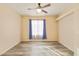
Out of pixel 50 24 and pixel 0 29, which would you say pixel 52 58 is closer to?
pixel 0 29

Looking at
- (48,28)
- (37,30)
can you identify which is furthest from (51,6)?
(48,28)

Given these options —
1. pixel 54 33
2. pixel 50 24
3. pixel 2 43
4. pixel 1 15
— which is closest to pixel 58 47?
pixel 54 33

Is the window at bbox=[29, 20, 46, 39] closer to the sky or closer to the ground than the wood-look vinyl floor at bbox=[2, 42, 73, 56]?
closer to the sky

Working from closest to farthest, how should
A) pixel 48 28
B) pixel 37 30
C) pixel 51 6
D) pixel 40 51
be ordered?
pixel 51 6
pixel 40 51
pixel 37 30
pixel 48 28

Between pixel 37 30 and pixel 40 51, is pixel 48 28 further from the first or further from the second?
pixel 40 51

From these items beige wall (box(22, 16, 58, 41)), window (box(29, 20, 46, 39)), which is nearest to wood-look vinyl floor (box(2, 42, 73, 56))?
window (box(29, 20, 46, 39))

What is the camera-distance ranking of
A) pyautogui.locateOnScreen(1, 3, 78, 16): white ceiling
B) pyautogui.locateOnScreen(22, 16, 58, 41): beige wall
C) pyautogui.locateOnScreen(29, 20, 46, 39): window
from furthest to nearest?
pyautogui.locateOnScreen(22, 16, 58, 41): beige wall → pyautogui.locateOnScreen(29, 20, 46, 39): window → pyautogui.locateOnScreen(1, 3, 78, 16): white ceiling

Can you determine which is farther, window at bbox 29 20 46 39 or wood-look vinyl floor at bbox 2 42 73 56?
window at bbox 29 20 46 39

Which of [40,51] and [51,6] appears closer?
[51,6]

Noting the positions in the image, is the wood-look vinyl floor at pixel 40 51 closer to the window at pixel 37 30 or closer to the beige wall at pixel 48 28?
the window at pixel 37 30

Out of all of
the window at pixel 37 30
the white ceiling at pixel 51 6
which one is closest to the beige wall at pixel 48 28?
the window at pixel 37 30

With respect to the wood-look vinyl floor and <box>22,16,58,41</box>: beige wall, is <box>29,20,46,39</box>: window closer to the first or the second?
<box>22,16,58,41</box>: beige wall

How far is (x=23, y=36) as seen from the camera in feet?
18.1

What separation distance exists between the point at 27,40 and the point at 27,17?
1.03 m
